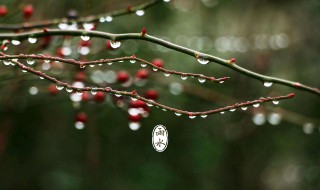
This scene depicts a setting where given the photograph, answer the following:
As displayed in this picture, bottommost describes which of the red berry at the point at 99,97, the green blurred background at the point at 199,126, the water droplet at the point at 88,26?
the red berry at the point at 99,97

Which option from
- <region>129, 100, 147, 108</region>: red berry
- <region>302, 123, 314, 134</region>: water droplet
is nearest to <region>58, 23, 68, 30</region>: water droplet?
<region>129, 100, 147, 108</region>: red berry

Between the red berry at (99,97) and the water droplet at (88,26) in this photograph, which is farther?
the red berry at (99,97)

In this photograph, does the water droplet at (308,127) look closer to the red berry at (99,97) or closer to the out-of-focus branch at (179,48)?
the red berry at (99,97)

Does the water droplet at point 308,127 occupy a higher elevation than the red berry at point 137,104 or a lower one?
higher

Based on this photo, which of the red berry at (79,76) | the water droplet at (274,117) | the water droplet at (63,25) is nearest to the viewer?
the water droplet at (63,25)

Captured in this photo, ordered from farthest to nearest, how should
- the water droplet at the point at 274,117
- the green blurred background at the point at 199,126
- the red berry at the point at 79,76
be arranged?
the green blurred background at the point at 199,126, the water droplet at the point at 274,117, the red berry at the point at 79,76

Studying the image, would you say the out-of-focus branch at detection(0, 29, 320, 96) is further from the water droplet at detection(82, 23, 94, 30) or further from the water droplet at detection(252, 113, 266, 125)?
the water droplet at detection(252, 113, 266, 125)

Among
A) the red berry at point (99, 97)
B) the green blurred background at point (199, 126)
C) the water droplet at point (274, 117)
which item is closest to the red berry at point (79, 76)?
the red berry at point (99, 97)

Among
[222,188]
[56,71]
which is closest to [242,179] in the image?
[222,188]

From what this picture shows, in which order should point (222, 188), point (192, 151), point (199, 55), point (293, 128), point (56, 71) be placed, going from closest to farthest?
1. point (199, 55)
2. point (56, 71)
3. point (222, 188)
4. point (293, 128)
5. point (192, 151)

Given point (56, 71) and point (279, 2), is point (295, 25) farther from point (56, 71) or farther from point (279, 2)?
point (56, 71)
